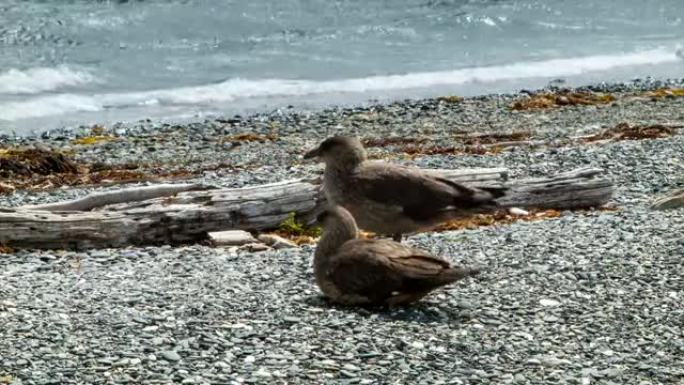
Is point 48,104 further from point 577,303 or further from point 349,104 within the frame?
point 577,303

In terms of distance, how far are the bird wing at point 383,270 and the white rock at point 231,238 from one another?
221cm

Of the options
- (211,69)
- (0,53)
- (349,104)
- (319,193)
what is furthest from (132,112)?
(319,193)

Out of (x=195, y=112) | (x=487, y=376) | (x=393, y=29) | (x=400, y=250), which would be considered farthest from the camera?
(x=393, y=29)

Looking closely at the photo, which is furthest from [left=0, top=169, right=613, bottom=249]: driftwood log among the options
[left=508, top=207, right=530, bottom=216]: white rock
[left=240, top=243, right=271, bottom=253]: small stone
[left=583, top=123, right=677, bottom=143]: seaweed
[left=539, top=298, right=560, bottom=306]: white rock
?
[left=583, top=123, right=677, bottom=143]: seaweed

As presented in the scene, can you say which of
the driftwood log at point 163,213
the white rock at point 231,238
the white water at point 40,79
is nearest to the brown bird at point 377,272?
the white rock at point 231,238

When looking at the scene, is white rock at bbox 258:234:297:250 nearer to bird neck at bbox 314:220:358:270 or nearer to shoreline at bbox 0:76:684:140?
bird neck at bbox 314:220:358:270

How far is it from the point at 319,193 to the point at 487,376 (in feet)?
13.7

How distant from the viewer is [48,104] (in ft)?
77.3

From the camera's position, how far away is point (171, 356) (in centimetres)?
649

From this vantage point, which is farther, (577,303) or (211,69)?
(211,69)

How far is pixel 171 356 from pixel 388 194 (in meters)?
2.76

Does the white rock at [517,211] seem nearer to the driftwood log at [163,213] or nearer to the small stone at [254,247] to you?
the driftwood log at [163,213]

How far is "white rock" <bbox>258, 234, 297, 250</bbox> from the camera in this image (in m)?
9.65

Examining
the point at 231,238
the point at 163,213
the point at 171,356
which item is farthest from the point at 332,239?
the point at 163,213
